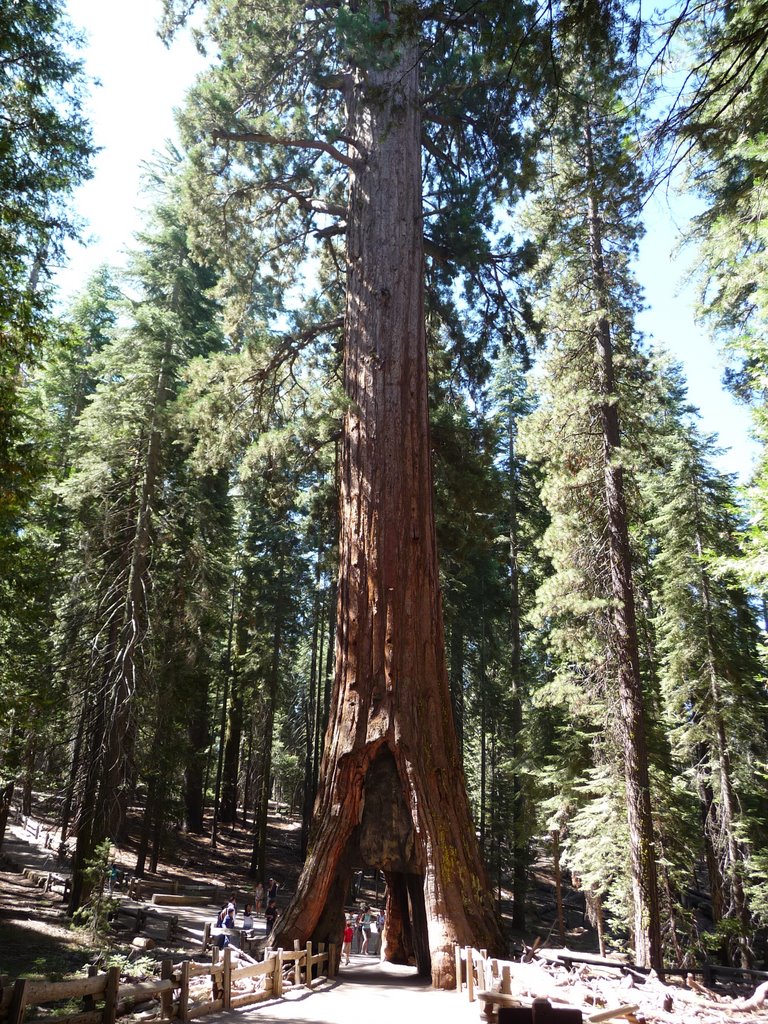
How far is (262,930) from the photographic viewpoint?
15969mm

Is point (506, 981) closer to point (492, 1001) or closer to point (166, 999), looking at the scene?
point (492, 1001)

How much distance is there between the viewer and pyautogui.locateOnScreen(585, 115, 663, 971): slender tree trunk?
10.3m

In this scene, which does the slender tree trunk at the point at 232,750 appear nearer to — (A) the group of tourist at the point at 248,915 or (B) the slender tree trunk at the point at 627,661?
(A) the group of tourist at the point at 248,915

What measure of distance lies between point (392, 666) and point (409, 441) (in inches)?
113

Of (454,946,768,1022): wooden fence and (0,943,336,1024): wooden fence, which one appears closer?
(0,943,336,1024): wooden fence

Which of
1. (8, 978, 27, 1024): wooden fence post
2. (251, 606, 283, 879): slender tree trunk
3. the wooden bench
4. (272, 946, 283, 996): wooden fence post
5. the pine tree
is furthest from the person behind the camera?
(251, 606, 283, 879): slender tree trunk

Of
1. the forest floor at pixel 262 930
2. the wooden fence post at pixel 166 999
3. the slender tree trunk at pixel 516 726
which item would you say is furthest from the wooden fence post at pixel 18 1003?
the slender tree trunk at pixel 516 726

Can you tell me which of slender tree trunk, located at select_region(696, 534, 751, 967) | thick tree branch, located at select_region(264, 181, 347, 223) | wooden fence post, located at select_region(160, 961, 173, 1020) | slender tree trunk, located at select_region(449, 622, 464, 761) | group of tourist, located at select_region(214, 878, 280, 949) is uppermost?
thick tree branch, located at select_region(264, 181, 347, 223)

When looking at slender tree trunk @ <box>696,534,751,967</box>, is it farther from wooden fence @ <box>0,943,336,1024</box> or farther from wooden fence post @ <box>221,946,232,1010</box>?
wooden fence post @ <box>221,946,232,1010</box>

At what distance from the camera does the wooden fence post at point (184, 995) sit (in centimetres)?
583

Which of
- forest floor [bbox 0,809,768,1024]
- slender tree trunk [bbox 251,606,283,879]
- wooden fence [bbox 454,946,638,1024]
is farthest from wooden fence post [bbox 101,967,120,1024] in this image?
slender tree trunk [bbox 251,606,283,879]

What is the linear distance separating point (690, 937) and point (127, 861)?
16.8 m

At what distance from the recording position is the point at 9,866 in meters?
19.2

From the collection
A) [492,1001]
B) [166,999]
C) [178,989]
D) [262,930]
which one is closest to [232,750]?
[262,930]
